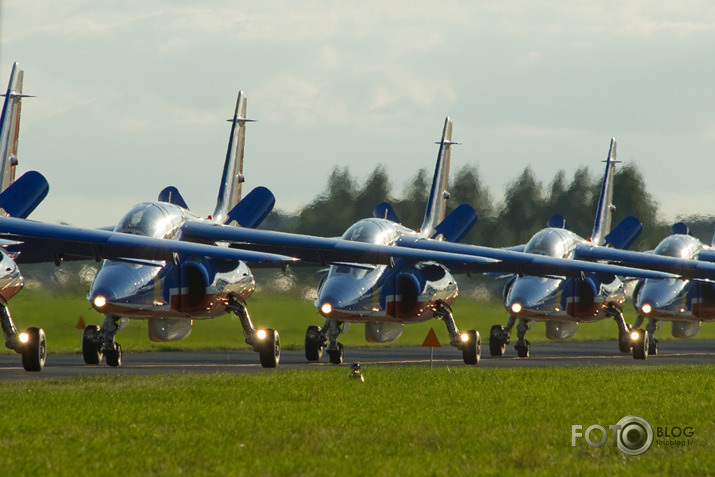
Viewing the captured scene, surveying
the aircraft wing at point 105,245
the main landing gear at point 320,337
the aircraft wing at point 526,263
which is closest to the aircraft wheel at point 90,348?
the aircraft wing at point 105,245

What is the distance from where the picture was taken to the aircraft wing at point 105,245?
1916 centimetres

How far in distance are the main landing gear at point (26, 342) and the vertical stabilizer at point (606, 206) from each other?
20.3 metres

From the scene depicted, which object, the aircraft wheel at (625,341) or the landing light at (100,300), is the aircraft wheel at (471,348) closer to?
the aircraft wheel at (625,341)

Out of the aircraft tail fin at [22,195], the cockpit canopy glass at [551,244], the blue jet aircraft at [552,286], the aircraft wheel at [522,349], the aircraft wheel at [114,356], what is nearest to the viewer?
the aircraft tail fin at [22,195]

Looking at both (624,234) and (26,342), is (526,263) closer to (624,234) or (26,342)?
(624,234)

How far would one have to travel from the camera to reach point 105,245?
67.6ft

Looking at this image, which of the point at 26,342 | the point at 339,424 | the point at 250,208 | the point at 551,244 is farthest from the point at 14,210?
the point at 551,244

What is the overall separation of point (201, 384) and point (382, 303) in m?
8.90

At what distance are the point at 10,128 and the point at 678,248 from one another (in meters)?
20.0

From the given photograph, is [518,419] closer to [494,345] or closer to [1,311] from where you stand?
[1,311]

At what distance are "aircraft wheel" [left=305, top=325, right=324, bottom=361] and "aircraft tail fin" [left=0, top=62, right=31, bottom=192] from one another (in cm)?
764

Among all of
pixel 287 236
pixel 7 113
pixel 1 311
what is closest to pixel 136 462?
pixel 1 311

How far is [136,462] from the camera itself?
9.00 m

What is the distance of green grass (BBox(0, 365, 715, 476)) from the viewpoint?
9.03 m
